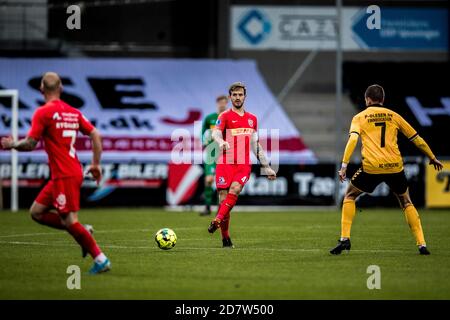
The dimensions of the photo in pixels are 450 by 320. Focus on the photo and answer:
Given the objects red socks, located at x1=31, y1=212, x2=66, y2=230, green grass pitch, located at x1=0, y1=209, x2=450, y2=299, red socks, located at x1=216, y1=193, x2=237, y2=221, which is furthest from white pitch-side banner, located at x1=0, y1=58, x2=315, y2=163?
red socks, located at x1=31, y1=212, x2=66, y2=230

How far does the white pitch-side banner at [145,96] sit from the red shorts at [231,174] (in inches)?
628

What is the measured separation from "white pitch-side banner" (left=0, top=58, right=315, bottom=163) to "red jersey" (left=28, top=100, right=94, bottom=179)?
1930cm

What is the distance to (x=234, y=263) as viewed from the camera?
477 inches

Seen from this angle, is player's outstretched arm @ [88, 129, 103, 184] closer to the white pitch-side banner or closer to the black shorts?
the black shorts

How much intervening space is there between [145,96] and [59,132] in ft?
70.1

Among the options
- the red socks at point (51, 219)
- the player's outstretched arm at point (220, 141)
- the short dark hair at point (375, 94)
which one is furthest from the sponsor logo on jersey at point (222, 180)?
the red socks at point (51, 219)

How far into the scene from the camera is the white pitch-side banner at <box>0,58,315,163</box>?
30750 mm

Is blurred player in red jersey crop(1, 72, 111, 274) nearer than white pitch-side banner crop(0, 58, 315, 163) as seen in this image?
Yes

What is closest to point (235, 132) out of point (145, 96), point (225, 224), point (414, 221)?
point (225, 224)

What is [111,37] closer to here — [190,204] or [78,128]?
[190,204]

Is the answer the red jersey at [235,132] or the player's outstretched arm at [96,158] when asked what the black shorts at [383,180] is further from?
the player's outstretched arm at [96,158]

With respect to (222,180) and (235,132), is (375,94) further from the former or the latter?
(222,180)
